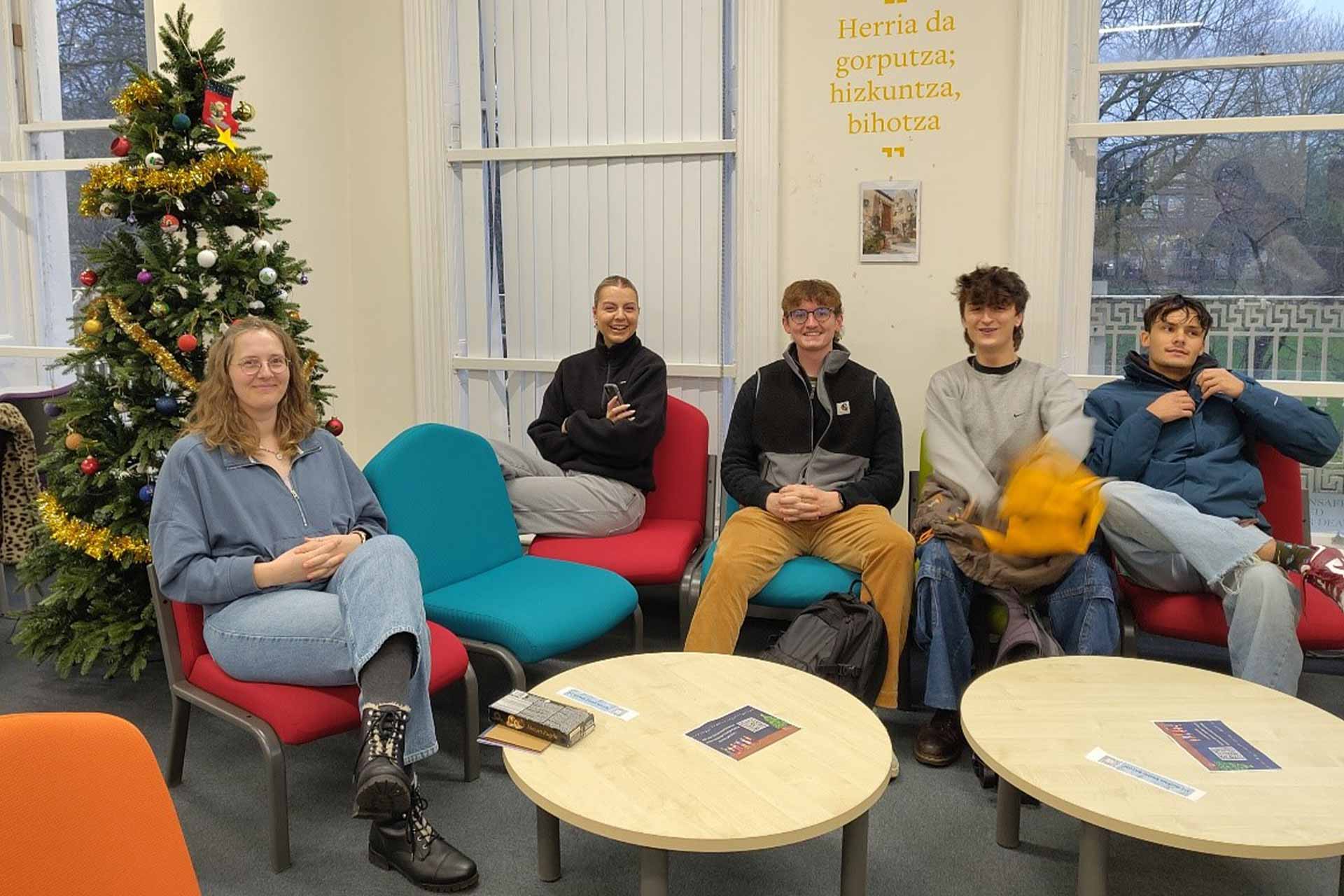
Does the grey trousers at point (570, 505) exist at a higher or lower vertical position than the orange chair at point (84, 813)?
lower

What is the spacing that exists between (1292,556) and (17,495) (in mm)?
4350

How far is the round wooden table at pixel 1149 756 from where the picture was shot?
1.80 metres

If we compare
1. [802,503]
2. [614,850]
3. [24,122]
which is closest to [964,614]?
[802,503]

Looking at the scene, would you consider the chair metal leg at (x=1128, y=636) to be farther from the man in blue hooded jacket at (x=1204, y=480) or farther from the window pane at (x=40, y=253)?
the window pane at (x=40, y=253)

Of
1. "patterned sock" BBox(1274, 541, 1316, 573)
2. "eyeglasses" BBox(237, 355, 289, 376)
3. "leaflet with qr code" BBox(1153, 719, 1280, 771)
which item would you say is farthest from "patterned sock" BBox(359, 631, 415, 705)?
"patterned sock" BBox(1274, 541, 1316, 573)

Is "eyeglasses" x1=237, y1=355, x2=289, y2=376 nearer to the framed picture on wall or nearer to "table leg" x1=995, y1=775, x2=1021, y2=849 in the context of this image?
"table leg" x1=995, y1=775, x2=1021, y2=849

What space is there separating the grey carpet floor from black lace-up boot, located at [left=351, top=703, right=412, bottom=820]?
10.5 inches

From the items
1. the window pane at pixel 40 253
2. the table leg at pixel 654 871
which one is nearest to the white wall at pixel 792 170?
the window pane at pixel 40 253

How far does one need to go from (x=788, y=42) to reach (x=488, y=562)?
88.6 inches

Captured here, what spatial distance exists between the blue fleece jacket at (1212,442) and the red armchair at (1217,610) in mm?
96

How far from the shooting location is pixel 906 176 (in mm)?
3871

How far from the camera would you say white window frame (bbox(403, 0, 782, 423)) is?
157 inches

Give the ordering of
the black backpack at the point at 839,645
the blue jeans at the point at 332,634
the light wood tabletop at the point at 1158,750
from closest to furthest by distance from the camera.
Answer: the light wood tabletop at the point at 1158,750
the blue jeans at the point at 332,634
the black backpack at the point at 839,645

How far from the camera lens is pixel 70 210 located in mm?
5008
